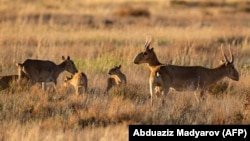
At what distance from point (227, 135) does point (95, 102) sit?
3.23 meters

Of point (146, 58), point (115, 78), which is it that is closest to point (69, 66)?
point (115, 78)

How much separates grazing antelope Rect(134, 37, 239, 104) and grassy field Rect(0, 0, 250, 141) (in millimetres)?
280

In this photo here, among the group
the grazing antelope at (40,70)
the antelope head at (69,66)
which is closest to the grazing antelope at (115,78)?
the grazing antelope at (40,70)

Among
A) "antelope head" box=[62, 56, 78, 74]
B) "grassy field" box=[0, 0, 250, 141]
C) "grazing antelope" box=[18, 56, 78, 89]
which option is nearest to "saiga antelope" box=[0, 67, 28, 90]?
"grazing antelope" box=[18, 56, 78, 89]

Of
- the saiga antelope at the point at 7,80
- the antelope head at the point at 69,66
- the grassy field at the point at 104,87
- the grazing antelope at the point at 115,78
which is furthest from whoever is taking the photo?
the antelope head at the point at 69,66

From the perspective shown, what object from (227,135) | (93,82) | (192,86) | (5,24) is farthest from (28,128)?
(5,24)

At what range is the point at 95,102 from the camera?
1228 cm

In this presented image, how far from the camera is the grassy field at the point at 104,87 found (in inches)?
425

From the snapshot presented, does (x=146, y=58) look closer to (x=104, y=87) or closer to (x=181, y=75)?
(x=181, y=75)

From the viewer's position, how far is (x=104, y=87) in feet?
48.8

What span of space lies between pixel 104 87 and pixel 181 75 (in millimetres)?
2555

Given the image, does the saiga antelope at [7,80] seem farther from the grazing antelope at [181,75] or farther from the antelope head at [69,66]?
the grazing antelope at [181,75]

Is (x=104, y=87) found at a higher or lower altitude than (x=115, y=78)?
lower

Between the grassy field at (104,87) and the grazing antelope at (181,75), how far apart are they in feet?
0.92
